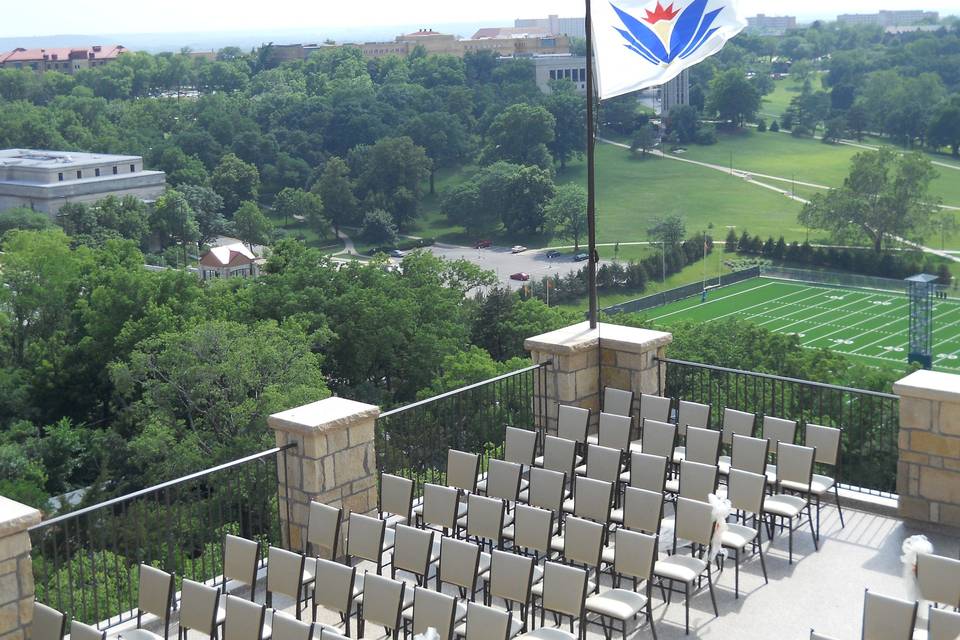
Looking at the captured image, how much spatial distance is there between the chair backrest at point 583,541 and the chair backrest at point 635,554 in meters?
0.12

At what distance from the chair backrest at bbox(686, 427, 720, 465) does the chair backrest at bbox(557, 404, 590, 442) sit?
0.97 metres

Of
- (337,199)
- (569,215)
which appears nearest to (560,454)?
(569,215)

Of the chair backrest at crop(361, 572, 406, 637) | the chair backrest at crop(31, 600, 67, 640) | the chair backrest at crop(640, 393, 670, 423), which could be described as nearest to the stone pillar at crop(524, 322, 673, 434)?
the chair backrest at crop(640, 393, 670, 423)

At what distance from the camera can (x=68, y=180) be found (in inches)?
4272

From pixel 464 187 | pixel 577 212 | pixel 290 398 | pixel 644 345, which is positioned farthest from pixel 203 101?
pixel 644 345

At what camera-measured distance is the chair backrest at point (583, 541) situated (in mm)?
7398

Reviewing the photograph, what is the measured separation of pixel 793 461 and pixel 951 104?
130 meters

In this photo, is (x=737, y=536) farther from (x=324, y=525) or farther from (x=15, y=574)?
(x=15, y=574)

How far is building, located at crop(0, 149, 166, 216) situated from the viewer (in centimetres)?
10481

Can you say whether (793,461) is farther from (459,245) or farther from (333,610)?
(459,245)

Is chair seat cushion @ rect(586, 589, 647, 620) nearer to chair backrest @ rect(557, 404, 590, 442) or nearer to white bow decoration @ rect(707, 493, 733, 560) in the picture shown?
white bow decoration @ rect(707, 493, 733, 560)

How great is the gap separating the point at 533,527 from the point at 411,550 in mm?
848

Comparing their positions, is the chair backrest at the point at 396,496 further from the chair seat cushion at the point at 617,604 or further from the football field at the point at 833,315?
the football field at the point at 833,315

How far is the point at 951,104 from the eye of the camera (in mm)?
126312
